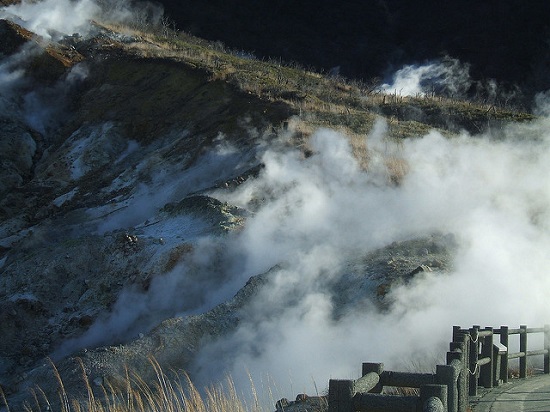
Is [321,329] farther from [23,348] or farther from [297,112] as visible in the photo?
[297,112]

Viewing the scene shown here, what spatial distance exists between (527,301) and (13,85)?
24305 mm

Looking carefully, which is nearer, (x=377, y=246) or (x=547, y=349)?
(x=547, y=349)

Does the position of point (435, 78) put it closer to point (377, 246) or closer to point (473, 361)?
point (377, 246)

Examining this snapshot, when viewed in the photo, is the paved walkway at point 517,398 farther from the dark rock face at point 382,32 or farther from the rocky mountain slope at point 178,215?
the dark rock face at point 382,32

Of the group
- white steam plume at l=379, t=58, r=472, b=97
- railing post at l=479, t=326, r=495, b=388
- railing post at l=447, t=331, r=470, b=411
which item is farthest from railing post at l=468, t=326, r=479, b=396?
white steam plume at l=379, t=58, r=472, b=97

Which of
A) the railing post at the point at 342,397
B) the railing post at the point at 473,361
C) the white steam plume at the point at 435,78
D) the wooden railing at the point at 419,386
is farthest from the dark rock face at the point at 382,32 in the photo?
the railing post at the point at 342,397

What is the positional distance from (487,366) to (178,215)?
11.2 m

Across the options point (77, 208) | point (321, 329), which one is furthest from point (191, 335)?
point (77, 208)

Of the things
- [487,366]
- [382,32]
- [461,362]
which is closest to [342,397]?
[461,362]

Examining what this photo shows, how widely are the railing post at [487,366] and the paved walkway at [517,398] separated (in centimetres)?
11

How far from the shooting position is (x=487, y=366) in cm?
830

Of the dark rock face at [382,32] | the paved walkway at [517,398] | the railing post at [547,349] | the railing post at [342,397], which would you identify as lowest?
the paved walkway at [517,398]

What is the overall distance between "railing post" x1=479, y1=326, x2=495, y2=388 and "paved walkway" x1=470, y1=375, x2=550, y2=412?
0.36 feet

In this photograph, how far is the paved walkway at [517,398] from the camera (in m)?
7.08
